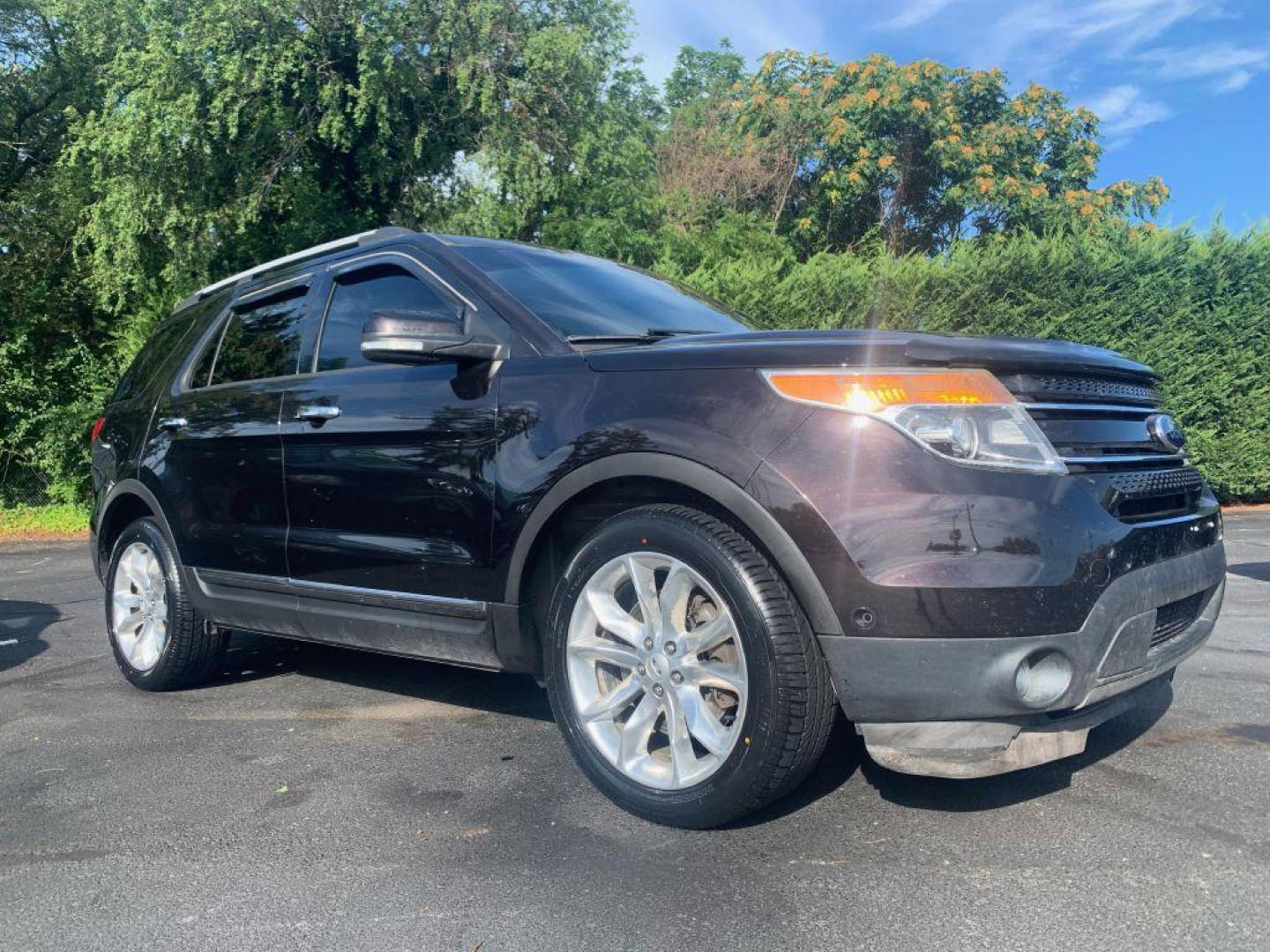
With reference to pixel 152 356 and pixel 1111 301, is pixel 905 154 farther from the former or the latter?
pixel 152 356

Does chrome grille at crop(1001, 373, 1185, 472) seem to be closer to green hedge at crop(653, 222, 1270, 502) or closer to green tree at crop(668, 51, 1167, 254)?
green hedge at crop(653, 222, 1270, 502)

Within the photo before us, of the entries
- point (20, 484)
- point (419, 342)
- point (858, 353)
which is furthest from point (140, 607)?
point (20, 484)

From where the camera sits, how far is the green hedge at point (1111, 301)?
11961mm

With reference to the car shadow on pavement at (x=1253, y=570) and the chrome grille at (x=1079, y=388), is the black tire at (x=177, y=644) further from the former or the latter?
the car shadow on pavement at (x=1253, y=570)

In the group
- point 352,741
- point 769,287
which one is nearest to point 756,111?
point 769,287

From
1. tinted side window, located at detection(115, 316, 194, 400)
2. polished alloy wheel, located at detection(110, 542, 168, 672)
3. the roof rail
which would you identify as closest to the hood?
the roof rail

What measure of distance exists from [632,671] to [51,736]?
2.64 metres

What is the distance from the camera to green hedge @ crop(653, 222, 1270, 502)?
39.2 ft

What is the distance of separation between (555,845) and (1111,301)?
11391mm

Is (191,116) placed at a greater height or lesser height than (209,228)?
greater

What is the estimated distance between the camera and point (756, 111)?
2327 cm

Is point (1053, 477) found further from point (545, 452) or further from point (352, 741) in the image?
point (352, 741)

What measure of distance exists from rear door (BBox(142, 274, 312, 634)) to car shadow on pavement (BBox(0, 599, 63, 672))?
178 cm

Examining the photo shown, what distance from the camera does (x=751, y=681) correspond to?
8.45 ft
